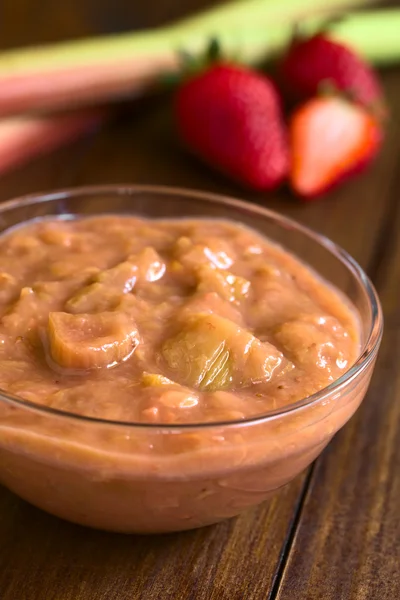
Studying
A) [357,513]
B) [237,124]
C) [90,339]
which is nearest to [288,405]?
[90,339]

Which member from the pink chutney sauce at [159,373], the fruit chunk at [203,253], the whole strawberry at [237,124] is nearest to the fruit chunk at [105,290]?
the pink chutney sauce at [159,373]

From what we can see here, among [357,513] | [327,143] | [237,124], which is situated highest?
[237,124]

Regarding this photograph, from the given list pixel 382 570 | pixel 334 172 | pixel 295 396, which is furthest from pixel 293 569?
pixel 334 172

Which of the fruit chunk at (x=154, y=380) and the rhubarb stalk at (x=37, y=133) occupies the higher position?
the fruit chunk at (x=154, y=380)

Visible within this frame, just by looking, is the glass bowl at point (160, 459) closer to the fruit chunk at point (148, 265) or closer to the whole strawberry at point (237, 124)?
the fruit chunk at point (148, 265)

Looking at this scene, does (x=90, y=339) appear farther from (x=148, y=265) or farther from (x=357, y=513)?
(x=357, y=513)

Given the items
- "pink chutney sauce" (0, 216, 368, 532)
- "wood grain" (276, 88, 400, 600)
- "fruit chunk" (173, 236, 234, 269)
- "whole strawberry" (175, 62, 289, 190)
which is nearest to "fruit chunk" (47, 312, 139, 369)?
"pink chutney sauce" (0, 216, 368, 532)

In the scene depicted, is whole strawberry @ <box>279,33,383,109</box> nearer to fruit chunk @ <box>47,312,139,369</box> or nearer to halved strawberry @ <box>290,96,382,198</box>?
halved strawberry @ <box>290,96,382,198</box>
